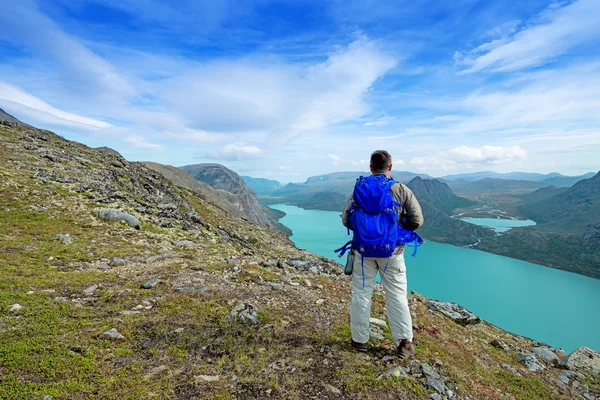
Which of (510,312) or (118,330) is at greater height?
(118,330)

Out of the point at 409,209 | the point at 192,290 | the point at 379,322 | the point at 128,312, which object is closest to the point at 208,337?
the point at 128,312

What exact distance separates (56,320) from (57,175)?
23.7 meters

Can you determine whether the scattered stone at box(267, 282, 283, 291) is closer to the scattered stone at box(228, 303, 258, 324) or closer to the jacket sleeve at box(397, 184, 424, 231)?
the scattered stone at box(228, 303, 258, 324)

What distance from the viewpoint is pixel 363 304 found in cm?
705

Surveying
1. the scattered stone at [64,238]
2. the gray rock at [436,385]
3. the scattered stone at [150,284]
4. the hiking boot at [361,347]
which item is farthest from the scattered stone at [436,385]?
the scattered stone at [64,238]

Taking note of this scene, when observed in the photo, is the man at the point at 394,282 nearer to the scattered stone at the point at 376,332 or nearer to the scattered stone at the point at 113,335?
the scattered stone at the point at 376,332

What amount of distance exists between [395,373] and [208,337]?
4.68 metres

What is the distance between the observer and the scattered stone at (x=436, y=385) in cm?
618

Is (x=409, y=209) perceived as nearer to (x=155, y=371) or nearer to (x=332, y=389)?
(x=332, y=389)

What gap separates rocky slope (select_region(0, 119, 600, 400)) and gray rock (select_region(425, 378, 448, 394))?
0.03 m

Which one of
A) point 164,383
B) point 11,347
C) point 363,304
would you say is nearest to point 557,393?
point 363,304

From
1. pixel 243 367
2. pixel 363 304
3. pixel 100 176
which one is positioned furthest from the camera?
pixel 100 176

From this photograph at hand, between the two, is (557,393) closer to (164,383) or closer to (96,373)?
(164,383)

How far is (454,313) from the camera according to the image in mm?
14625
